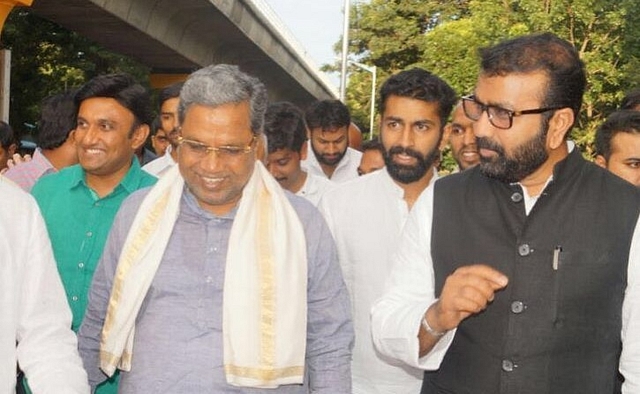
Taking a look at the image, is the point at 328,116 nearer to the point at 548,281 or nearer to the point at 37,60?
the point at 548,281

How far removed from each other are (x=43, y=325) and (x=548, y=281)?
5.15ft

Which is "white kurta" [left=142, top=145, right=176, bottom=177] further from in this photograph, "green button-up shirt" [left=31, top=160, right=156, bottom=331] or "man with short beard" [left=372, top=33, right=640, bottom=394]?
"man with short beard" [left=372, top=33, right=640, bottom=394]

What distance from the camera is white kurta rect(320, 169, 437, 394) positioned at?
170 inches

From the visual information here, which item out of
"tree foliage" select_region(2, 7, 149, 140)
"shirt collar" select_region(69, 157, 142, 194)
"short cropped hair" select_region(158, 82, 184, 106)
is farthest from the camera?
"tree foliage" select_region(2, 7, 149, 140)

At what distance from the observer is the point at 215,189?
3357 millimetres

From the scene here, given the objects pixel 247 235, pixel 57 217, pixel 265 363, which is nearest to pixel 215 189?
pixel 247 235

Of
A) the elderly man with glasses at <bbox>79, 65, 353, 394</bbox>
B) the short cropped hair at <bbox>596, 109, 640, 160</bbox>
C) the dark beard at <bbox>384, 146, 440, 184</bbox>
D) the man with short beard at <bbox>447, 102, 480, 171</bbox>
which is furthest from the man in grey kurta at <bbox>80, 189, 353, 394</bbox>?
the man with short beard at <bbox>447, 102, 480, 171</bbox>

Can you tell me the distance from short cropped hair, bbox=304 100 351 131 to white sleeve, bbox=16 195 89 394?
17.6 ft

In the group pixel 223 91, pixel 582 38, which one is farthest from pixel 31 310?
pixel 582 38

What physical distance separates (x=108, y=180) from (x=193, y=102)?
132 cm

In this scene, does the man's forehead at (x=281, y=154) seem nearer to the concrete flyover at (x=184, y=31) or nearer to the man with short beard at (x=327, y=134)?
the man with short beard at (x=327, y=134)

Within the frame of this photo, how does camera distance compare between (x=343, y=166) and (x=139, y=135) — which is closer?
(x=139, y=135)

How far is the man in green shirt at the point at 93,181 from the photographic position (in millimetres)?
4277

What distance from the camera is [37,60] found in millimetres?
27703
